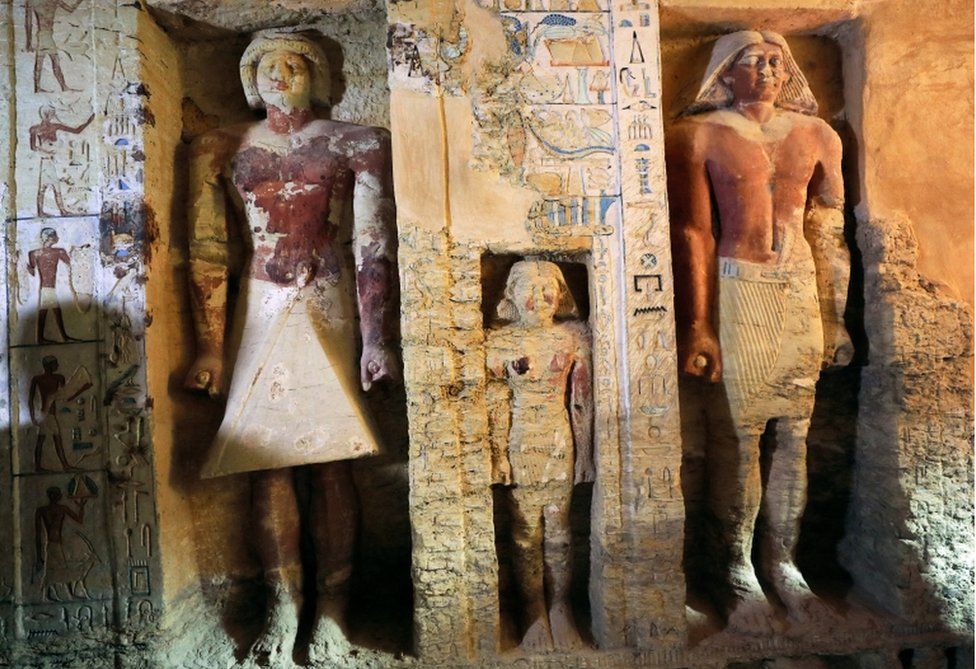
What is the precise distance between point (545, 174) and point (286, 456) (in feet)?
5.63

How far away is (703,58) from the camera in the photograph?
11.0ft

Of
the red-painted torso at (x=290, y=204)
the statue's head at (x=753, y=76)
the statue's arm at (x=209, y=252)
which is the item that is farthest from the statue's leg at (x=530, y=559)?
the statue's head at (x=753, y=76)

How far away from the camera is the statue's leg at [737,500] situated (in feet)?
10.2

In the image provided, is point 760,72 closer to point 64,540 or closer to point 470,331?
point 470,331

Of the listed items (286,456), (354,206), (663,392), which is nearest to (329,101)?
(354,206)

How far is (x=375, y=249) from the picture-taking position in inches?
121

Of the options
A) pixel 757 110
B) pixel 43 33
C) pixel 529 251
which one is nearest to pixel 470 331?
pixel 529 251

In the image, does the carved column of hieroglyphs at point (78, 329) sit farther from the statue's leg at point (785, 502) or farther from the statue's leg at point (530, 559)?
the statue's leg at point (785, 502)

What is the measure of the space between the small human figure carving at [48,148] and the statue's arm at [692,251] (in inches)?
108

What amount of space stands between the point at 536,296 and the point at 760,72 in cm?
159

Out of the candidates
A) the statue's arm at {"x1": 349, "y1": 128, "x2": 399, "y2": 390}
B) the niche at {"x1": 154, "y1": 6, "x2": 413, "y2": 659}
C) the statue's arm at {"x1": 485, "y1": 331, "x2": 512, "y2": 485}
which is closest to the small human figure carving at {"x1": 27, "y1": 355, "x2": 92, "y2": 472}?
the niche at {"x1": 154, "y1": 6, "x2": 413, "y2": 659}

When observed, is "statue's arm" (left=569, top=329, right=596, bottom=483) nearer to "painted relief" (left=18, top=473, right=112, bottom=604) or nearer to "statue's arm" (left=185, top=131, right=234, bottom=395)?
"statue's arm" (left=185, top=131, right=234, bottom=395)

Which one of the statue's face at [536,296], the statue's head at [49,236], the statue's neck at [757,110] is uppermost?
the statue's neck at [757,110]

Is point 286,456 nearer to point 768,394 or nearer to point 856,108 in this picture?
point 768,394
